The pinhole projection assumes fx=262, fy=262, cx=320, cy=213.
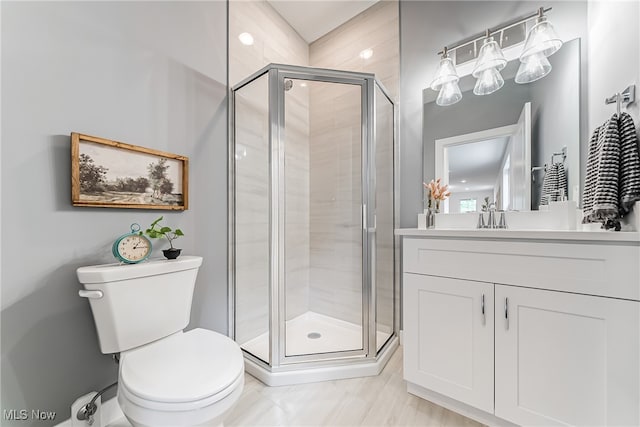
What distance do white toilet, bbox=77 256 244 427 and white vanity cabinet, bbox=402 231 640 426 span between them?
93cm

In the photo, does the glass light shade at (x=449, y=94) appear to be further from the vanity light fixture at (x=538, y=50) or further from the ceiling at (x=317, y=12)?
the ceiling at (x=317, y=12)

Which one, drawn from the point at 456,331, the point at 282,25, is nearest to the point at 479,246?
the point at 456,331

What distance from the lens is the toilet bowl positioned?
2.71 feet

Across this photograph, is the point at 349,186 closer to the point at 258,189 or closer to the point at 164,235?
the point at 258,189

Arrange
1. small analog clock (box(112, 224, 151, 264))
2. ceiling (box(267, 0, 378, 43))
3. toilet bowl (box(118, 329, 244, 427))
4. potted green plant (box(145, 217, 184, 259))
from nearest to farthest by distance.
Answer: toilet bowl (box(118, 329, 244, 427))
small analog clock (box(112, 224, 151, 264))
potted green plant (box(145, 217, 184, 259))
ceiling (box(267, 0, 378, 43))

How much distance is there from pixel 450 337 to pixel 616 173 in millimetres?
930

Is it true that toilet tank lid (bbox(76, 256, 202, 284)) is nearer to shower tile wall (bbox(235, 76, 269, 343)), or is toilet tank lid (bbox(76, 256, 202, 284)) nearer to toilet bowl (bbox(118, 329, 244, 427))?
toilet bowl (bbox(118, 329, 244, 427))

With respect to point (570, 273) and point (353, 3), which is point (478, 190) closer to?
point (570, 273)

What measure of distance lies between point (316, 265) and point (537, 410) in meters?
1.50

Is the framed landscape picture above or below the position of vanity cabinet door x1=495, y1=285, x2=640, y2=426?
above

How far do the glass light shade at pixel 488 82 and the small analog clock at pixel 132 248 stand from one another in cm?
211

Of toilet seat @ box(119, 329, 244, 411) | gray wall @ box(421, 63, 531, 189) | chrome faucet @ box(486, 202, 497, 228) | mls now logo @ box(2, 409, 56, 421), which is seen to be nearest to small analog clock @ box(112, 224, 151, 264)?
toilet seat @ box(119, 329, 244, 411)

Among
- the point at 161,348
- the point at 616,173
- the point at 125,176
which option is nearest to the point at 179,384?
the point at 161,348

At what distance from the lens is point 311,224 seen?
213 cm
